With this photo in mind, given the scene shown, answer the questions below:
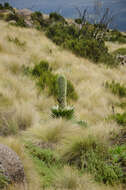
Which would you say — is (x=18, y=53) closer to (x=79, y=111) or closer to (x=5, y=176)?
(x=79, y=111)

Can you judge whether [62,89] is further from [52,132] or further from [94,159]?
[94,159]

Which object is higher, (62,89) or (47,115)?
(62,89)

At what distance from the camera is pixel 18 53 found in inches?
Result: 344

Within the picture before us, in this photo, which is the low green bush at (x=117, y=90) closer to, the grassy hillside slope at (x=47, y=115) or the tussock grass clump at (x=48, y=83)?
the grassy hillside slope at (x=47, y=115)

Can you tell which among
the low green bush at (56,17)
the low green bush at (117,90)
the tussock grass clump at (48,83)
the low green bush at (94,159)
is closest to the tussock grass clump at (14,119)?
the low green bush at (94,159)

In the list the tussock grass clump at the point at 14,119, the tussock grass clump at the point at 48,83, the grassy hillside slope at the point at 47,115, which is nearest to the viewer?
the grassy hillside slope at the point at 47,115

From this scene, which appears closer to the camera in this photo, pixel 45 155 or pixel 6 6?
pixel 45 155

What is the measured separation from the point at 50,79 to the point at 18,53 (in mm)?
3255

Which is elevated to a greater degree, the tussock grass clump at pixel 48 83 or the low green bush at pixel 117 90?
the tussock grass clump at pixel 48 83

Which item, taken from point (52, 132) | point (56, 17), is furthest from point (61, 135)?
point (56, 17)

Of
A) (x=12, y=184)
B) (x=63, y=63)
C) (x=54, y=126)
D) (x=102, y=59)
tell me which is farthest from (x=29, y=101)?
(x=102, y=59)

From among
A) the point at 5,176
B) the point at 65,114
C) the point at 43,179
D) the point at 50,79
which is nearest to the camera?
the point at 5,176

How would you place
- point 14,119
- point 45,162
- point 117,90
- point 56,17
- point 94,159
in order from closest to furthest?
point 94,159 < point 45,162 < point 14,119 < point 117,90 < point 56,17

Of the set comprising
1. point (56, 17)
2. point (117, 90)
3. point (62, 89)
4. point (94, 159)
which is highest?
point (56, 17)
